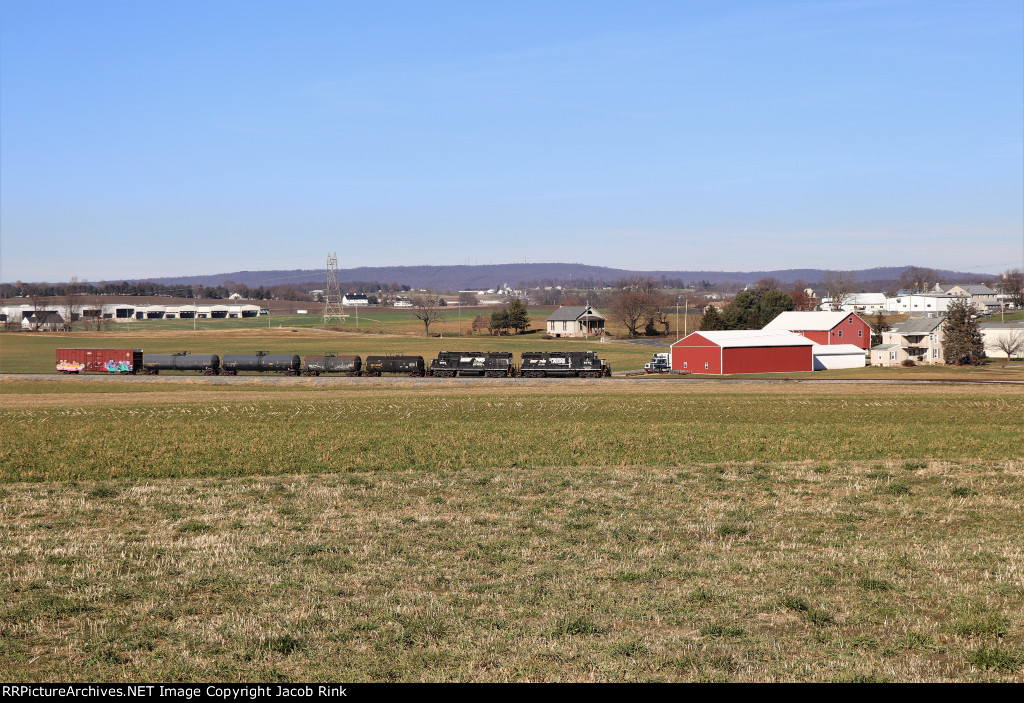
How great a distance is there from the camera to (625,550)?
55.6 feet

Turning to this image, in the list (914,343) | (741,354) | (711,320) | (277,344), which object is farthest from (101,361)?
(914,343)

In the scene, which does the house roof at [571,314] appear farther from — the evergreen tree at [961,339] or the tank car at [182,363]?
the tank car at [182,363]

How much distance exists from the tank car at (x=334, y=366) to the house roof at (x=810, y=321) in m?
62.5

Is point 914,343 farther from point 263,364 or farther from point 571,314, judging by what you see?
point 263,364

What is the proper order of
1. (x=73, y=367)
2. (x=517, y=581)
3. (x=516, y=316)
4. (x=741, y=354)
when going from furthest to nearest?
(x=516, y=316), (x=741, y=354), (x=73, y=367), (x=517, y=581)

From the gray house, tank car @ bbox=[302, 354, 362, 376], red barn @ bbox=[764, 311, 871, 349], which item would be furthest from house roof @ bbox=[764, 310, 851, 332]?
tank car @ bbox=[302, 354, 362, 376]

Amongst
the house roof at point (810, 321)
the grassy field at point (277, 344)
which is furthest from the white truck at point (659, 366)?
the house roof at point (810, 321)

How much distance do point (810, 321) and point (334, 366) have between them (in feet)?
226

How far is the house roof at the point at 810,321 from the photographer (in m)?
117

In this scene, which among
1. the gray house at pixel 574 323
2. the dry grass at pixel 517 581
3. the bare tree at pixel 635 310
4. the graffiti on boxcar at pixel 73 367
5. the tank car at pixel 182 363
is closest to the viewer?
the dry grass at pixel 517 581

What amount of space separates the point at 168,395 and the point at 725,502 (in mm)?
53753

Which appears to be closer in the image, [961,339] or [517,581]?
[517,581]

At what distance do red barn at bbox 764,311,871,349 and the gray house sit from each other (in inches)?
2372

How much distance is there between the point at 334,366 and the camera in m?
91.1
